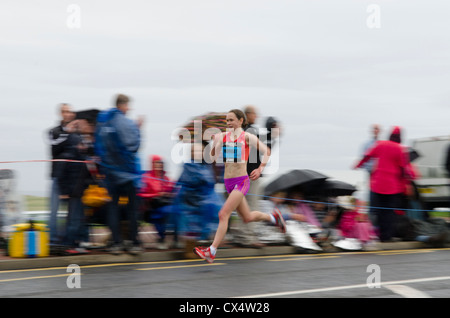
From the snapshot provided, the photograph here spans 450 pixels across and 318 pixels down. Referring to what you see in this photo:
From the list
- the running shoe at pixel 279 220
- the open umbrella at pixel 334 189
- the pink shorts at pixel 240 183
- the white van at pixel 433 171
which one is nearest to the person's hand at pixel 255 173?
the pink shorts at pixel 240 183

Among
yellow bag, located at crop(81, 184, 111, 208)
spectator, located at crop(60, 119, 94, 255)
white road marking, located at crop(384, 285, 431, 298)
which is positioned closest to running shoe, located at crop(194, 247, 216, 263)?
spectator, located at crop(60, 119, 94, 255)

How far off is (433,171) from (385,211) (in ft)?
25.4

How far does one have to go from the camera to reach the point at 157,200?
1221 centimetres

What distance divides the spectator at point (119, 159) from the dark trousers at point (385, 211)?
504 centimetres

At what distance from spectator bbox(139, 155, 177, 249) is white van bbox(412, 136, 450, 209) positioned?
395 inches

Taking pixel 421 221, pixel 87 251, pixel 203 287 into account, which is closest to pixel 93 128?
pixel 87 251

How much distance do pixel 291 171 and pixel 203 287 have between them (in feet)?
20.6

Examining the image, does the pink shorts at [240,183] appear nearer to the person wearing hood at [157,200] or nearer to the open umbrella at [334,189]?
the person wearing hood at [157,200]

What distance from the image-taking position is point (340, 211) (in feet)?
44.4

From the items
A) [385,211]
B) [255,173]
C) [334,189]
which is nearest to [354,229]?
[334,189]

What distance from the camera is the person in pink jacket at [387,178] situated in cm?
1409

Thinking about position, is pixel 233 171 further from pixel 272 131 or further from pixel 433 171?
pixel 433 171

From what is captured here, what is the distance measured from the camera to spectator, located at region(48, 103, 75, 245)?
36.0 ft
